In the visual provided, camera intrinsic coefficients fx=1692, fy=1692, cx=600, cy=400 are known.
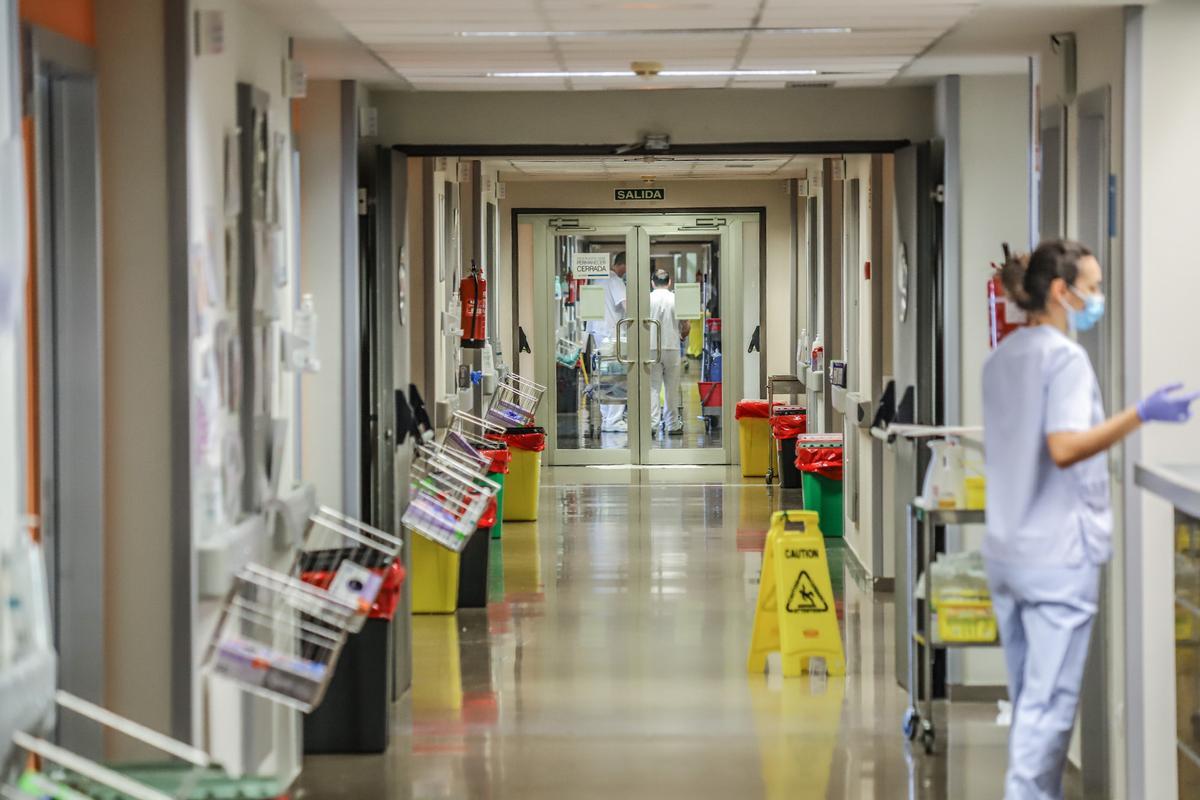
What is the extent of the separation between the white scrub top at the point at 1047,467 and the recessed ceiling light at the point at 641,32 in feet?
5.39

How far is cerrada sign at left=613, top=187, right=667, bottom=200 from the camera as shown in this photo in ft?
55.9

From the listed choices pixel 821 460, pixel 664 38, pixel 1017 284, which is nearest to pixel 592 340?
pixel 821 460

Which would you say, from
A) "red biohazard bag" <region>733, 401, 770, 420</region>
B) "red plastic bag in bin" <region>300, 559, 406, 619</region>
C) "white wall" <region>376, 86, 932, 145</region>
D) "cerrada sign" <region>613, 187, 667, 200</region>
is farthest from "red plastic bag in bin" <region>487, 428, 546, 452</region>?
"red plastic bag in bin" <region>300, 559, 406, 619</region>

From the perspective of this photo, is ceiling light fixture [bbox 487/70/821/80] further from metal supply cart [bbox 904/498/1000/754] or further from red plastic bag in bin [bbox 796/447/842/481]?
red plastic bag in bin [bbox 796/447/842/481]

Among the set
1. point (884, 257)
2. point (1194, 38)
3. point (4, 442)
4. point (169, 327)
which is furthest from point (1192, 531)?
point (884, 257)

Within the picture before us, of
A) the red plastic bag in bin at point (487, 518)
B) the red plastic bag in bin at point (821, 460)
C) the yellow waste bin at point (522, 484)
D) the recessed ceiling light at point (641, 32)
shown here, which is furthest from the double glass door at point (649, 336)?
the recessed ceiling light at point (641, 32)

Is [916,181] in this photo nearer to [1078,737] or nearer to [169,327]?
[1078,737]

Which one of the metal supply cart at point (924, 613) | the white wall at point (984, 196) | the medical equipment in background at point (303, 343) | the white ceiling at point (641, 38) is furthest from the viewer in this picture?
the white wall at point (984, 196)

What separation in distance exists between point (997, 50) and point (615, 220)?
10.8 meters

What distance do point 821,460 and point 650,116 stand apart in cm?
509

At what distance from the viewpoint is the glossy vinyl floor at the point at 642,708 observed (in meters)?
6.05

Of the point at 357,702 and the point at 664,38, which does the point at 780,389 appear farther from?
the point at 664,38

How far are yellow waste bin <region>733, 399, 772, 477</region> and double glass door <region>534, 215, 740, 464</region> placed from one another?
952mm

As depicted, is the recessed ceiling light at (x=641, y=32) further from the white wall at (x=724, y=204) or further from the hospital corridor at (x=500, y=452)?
the white wall at (x=724, y=204)
